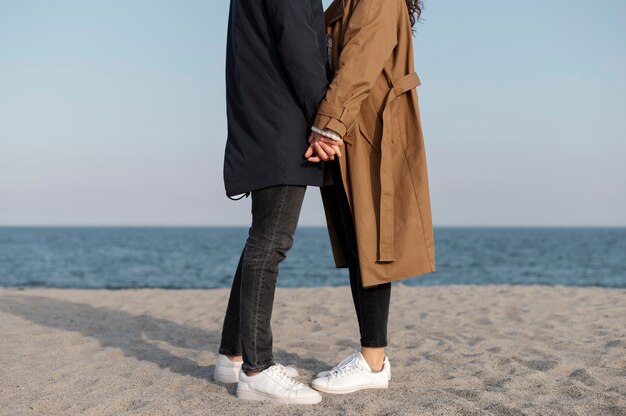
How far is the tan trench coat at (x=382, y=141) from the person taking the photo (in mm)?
2596

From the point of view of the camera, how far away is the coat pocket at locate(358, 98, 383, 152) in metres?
2.74

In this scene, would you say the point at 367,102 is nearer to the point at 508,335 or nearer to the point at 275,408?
the point at 275,408

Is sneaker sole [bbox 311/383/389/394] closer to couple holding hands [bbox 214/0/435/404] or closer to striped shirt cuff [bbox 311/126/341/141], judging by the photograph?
couple holding hands [bbox 214/0/435/404]

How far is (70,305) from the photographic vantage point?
20.6 feet

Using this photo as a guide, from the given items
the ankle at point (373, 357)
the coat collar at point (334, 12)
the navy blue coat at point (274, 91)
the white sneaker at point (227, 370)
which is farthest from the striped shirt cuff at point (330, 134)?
the white sneaker at point (227, 370)

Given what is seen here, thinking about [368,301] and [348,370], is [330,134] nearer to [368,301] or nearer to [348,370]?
[368,301]

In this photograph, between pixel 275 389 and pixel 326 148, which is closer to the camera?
pixel 326 148

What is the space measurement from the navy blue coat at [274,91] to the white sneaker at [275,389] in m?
0.83

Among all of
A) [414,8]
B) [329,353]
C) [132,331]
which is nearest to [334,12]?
[414,8]

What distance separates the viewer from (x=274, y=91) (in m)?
2.62

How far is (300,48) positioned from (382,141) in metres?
0.55

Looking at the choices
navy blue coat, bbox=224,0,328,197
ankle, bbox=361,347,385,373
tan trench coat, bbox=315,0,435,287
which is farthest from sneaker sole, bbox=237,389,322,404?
navy blue coat, bbox=224,0,328,197

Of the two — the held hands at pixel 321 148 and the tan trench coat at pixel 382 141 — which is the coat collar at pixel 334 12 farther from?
the held hands at pixel 321 148

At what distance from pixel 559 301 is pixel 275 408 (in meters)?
4.81
